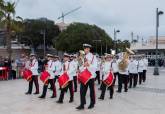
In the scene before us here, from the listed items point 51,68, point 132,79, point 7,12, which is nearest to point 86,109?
point 51,68

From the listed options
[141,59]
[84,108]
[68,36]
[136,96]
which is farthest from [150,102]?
[68,36]

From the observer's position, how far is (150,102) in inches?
545

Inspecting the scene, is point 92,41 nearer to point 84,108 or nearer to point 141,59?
point 141,59

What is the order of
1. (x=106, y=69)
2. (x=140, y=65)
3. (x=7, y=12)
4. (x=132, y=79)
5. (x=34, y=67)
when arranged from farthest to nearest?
(x=7, y=12), (x=140, y=65), (x=132, y=79), (x=34, y=67), (x=106, y=69)

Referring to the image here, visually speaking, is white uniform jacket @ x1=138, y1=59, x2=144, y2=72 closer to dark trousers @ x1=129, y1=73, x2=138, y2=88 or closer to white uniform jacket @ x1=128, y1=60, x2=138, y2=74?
dark trousers @ x1=129, y1=73, x2=138, y2=88

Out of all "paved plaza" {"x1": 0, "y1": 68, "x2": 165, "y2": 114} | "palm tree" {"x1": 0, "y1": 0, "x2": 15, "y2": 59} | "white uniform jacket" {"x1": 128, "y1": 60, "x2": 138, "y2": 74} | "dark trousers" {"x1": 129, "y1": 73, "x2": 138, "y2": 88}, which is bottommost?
"paved plaza" {"x1": 0, "y1": 68, "x2": 165, "y2": 114}

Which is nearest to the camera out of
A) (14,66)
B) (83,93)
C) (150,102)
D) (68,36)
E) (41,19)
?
(83,93)

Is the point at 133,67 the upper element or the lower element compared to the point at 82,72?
lower

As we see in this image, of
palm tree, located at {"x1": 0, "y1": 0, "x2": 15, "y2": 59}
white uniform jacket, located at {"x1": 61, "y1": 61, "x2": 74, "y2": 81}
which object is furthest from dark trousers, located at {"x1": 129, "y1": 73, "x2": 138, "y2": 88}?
palm tree, located at {"x1": 0, "y1": 0, "x2": 15, "y2": 59}

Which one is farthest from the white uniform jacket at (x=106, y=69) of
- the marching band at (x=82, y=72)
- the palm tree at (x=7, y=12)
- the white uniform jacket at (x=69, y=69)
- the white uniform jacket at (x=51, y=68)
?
the palm tree at (x=7, y=12)

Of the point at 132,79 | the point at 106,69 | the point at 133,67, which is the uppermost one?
the point at 106,69

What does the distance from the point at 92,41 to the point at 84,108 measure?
61349 millimetres

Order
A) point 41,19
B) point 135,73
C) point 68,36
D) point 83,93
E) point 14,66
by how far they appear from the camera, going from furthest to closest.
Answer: point 41,19 → point 68,36 → point 14,66 → point 135,73 → point 83,93

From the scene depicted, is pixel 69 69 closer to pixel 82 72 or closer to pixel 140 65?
pixel 82 72
